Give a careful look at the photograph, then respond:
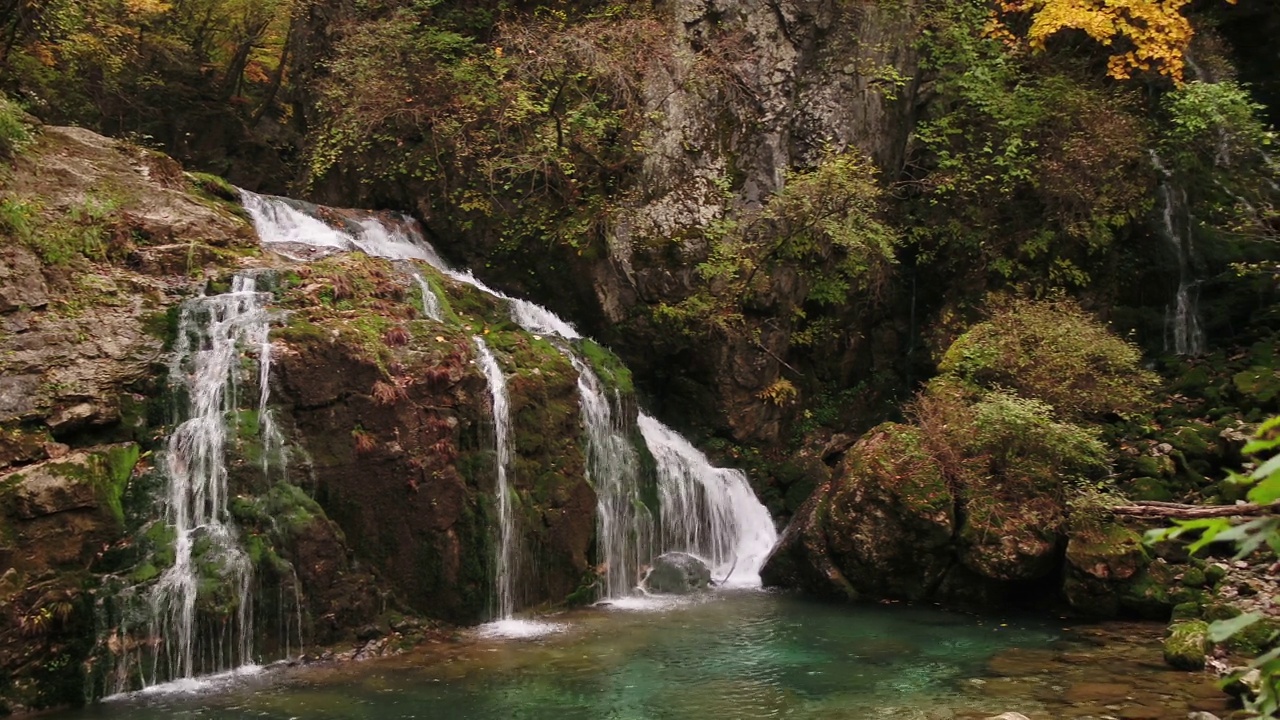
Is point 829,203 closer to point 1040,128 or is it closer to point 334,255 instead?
point 1040,128

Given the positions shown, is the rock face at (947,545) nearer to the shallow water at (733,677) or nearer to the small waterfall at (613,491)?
the shallow water at (733,677)

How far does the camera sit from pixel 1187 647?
348 inches

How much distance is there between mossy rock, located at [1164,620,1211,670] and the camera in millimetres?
8797

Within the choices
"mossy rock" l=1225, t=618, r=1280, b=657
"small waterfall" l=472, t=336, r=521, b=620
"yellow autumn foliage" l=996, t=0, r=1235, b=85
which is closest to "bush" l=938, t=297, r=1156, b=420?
"mossy rock" l=1225, t=618, r=1280, b=657

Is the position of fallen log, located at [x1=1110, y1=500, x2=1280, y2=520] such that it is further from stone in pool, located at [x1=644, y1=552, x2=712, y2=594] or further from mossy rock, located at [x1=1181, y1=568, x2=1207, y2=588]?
stone in pool, located at [x1=644, y1=552, x2=712, y2=594]

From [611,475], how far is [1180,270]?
10846 millimetres

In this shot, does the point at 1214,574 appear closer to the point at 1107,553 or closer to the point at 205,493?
the point at 1107,553

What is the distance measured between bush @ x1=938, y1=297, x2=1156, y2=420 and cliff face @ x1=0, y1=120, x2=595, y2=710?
242 inches

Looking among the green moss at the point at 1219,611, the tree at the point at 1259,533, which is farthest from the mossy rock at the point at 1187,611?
the tree at the point at 1259,533

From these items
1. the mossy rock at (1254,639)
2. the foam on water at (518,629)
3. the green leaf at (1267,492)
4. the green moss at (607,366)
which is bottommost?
the foam on water at (518,629)

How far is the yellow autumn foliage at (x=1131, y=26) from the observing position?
16016 mm

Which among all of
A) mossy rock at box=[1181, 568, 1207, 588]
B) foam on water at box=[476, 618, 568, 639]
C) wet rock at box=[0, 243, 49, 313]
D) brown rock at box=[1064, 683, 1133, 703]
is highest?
wet rock at box=[0, 243, 49, 313]

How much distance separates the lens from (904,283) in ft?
58.5

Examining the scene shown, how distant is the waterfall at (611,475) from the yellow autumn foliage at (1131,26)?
978 cm
